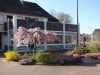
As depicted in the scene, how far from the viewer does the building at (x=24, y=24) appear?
1298 inches

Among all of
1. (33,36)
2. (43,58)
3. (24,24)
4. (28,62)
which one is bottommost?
(28,62)

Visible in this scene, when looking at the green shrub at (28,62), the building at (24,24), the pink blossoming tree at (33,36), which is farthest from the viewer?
the building at (24,24)

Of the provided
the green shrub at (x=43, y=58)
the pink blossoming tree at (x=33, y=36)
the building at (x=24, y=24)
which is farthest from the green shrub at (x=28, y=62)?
the building at (x=24, y=24)

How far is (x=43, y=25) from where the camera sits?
115ft

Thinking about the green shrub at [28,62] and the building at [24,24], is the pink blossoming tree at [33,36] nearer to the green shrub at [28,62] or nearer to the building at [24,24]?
the green shrub at [28,62]

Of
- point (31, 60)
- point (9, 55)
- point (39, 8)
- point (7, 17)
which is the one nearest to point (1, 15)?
point (7, 17)

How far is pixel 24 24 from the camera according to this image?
3234 cm

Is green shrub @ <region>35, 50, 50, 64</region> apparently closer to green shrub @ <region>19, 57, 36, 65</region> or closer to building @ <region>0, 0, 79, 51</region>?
green shrub @ <region>19, 57, 36, 65</region>

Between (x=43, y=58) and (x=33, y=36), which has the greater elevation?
(x=33, y=36)

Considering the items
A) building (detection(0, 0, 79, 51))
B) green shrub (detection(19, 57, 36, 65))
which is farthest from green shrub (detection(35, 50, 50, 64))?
building (detection(0, 0, 79, 51))

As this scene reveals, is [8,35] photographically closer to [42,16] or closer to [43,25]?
[43,25]

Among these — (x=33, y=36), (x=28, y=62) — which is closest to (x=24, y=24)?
(x=33, y=36)

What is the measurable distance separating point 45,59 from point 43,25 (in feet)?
53.9

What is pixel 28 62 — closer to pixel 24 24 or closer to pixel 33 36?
pixel 33 36
